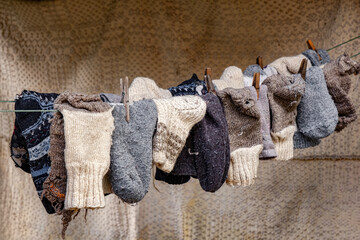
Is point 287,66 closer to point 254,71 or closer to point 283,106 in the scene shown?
point 254,71

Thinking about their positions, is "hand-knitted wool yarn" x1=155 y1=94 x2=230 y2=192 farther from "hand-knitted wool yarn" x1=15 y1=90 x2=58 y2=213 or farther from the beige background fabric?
the beige background fabric

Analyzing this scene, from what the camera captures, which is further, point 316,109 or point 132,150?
point 316,109

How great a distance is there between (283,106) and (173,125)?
1.21ft

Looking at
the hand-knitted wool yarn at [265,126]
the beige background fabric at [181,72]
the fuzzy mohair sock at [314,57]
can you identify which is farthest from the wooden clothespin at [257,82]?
the beige background fabric at [181,72]

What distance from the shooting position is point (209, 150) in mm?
939

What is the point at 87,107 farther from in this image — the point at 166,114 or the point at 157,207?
the point at 157,207

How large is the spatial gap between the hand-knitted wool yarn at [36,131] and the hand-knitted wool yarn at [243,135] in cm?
41

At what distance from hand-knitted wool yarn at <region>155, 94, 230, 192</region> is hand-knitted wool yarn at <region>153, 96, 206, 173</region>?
4cm

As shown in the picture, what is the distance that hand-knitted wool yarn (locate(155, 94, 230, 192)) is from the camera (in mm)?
944

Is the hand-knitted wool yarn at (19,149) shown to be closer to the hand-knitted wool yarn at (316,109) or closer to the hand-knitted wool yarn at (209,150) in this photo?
the hand-knitted wool yarn at (209,150)

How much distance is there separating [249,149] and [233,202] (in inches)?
42.1

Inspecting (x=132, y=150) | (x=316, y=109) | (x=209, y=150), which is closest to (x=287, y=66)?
(x=316, y=109)

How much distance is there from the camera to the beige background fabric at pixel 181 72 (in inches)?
66.4

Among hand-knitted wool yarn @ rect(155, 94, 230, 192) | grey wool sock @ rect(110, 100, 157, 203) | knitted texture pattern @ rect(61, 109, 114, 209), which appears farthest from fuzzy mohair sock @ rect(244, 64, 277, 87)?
knitted texture pattern @ rect(61, 109, 114, 209)
